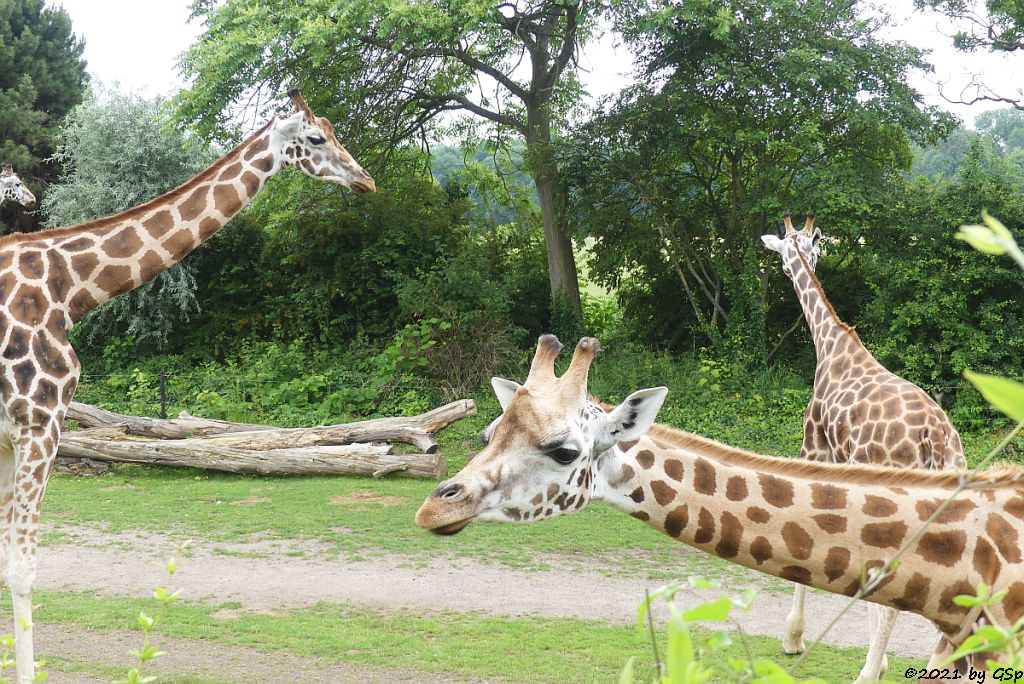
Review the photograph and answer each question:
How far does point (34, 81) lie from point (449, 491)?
21.3 meters

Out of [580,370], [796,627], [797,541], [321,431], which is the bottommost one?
[321,431]

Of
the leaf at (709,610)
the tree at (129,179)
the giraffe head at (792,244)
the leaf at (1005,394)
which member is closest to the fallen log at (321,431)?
the giraffe head at (792,244)

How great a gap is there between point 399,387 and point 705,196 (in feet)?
20.5

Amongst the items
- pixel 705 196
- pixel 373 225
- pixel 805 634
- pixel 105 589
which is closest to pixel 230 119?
pixel 373 225

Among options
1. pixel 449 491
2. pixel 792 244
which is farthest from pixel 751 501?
pixel 792 244

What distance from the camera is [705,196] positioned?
53.2 feet

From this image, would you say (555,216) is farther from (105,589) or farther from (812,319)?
(105,589)

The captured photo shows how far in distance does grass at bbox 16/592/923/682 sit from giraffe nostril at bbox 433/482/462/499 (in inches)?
111

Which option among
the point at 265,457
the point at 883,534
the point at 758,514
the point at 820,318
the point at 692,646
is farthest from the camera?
the point at 265,457

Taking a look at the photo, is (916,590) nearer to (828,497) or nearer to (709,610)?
(828,497)

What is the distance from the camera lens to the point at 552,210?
16781 millimetres

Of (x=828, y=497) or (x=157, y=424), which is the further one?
(x=157, y=424)

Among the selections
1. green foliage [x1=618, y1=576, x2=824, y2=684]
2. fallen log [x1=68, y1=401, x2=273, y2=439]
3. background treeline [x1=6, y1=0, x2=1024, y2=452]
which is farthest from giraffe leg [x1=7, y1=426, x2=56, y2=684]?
background treeline [x1=6, y1=0, x2=1024, y2=452]

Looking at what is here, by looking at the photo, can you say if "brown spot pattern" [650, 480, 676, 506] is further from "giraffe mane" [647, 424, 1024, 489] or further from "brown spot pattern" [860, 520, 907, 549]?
"brown spot pattern" [860, 520, 907, 549]
